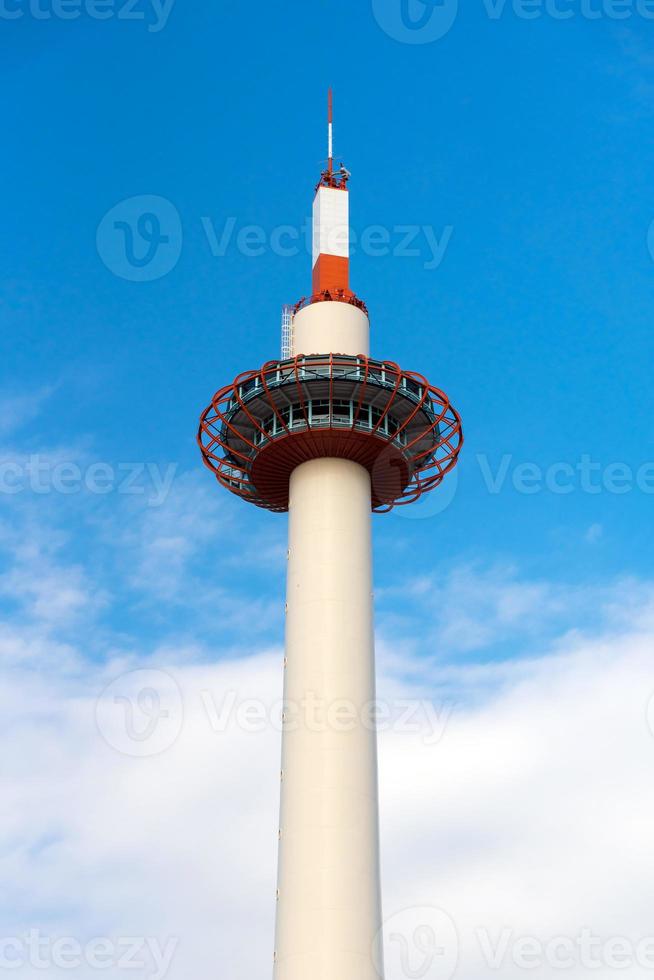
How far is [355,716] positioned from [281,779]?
4.95m

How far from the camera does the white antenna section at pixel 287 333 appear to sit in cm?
6894

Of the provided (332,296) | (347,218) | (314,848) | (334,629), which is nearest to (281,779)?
(314,848)

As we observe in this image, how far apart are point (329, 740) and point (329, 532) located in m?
11.4

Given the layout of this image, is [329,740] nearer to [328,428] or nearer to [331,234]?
[328,428]

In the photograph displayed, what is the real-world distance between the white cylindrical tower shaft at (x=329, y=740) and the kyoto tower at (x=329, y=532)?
6 cm

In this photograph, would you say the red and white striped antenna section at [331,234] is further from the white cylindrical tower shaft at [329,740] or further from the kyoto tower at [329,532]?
the white cylindrical tower shaft at [329,740]

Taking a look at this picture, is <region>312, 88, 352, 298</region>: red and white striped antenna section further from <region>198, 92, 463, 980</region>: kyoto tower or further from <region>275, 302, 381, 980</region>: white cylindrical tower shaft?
<region>275, 302, 381, 980</region>: white cylindrical tower shaft

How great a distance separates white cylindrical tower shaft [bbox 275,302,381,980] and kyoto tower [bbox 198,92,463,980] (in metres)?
0.06

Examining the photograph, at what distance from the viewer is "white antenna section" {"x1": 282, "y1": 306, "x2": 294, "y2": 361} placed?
6894 centimetres

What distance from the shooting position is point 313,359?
211 feet

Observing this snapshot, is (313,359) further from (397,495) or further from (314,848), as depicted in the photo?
(314,848)

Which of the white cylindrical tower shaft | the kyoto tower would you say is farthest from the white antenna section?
the white cylindrical tower shaft

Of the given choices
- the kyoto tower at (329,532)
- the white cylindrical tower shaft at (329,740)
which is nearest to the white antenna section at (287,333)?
the kyoto tower at (329,532)

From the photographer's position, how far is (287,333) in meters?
69.8
